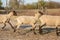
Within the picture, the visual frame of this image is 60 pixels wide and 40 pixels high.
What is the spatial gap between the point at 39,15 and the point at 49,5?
2152cm

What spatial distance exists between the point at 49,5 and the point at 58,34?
22.0 meters

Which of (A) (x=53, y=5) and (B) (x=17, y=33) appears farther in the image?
(A) (x=53, y=5)

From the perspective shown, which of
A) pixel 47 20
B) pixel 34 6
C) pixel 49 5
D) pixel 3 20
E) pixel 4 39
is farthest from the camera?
pixel 49 5

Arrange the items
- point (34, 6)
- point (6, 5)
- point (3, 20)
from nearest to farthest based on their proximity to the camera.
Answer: point (3, 20) < point (6, 5) < point (34, 6)

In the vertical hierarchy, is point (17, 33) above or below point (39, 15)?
below

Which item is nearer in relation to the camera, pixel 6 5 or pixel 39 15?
pixel 39 15

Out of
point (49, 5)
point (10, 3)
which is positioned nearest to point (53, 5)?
point (49, 5)

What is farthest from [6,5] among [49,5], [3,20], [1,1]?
[3,20]

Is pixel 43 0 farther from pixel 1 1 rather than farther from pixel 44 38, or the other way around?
pixel 44 38

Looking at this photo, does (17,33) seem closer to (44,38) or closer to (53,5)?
(44,38)

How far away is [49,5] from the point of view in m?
34.6

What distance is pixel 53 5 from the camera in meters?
36.0

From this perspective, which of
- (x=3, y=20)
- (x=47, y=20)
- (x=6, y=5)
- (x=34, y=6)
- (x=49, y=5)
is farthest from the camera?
(x=49, y=5)

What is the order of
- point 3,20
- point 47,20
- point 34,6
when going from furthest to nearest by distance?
point 34,6
point 3,20
point 47,20
